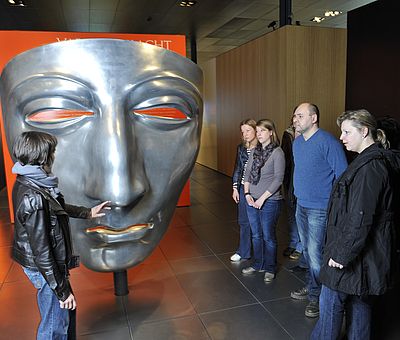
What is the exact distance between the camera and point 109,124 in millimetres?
1682

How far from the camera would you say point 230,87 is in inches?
318

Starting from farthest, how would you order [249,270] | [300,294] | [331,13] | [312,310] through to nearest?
[331,13] → [249,270] → [300,294] → [312,310]

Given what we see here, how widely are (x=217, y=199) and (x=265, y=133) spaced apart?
3384 mm

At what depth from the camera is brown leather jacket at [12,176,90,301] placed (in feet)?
5.03

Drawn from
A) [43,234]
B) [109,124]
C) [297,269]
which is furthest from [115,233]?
[297,269]

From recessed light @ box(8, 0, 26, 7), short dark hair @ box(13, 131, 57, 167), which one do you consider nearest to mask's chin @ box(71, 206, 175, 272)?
short dark hair @ box(13, 131, 57, 167)

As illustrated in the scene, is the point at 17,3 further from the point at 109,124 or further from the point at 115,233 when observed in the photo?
the point at 115,233

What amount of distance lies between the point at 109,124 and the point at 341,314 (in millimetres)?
1493

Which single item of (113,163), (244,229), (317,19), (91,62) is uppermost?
(317,19)

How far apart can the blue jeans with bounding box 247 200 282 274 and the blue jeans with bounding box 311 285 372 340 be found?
112 centimetres

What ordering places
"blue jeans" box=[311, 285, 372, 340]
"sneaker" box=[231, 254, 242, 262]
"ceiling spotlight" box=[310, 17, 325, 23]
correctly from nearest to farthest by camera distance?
"blue jeans" box=[311, 285, 372, 340] < "sneaker" box=[231, 254, 242, 262] < "ceiling spotlight" box=[310, 17, 325, 23]

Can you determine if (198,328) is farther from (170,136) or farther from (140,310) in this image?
(170,136)

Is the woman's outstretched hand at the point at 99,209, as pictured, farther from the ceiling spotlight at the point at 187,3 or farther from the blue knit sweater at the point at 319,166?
the ceiling spotlight at the point at 187,3

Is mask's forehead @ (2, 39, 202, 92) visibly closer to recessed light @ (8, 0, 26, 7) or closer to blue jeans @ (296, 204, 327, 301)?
blue jeans @ (296, 204, 327, 301)
